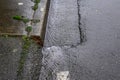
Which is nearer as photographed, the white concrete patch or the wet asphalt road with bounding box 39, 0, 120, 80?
the white concrete patch

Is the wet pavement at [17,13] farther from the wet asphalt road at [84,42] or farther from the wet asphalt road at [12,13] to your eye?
the wet asphalt road at [84,42]

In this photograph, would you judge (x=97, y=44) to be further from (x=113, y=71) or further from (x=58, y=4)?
(x=58, y=4)

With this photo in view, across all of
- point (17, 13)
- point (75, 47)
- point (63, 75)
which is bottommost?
point (63, 75)

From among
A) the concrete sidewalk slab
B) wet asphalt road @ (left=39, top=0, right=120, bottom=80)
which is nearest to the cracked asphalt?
wet asphalt road @ (left=39, top=0, right=120, bottom=80)

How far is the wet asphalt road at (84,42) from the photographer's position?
15.1 ft

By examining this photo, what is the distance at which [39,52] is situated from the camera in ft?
16.6

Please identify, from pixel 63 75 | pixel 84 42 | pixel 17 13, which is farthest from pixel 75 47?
pixel 17 13

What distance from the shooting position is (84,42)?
5.36 metres

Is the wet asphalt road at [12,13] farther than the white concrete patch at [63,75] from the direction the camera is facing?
Yes

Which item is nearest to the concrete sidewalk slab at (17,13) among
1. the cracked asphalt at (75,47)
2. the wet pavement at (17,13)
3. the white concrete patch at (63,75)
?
the wet pavement at (17,13)

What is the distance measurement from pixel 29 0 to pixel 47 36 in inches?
54.0

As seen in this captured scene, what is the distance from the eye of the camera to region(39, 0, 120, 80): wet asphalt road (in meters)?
4.61

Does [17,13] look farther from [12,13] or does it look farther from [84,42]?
[84,42]

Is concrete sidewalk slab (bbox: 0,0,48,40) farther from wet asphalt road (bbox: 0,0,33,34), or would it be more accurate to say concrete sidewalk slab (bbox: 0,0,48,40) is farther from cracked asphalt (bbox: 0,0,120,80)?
cracked asphalt (bbox: 0,0,120,80)
